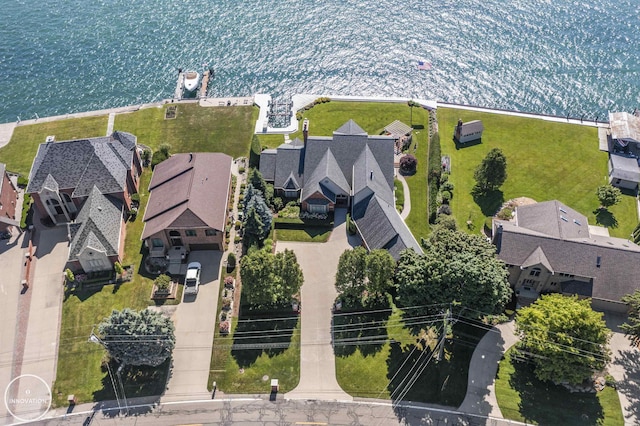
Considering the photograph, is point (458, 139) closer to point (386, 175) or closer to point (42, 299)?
point (386, 175)

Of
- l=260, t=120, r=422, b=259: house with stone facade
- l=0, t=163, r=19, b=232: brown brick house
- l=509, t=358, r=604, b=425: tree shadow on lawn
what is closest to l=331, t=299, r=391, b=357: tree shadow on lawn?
l=260, t=120, r=422, b=259: house with stone facade

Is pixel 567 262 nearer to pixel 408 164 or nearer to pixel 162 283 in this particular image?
pixel 408 164

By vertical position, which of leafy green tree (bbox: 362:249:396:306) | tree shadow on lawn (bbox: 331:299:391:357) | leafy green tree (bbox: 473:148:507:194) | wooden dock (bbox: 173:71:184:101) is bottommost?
tree shadow on lawn (bbox: 331:299:391:357)

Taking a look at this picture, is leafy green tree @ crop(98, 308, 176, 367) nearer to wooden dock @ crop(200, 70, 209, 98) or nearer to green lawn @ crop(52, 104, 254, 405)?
green lawn @ crop(52, 104, 254, 405)

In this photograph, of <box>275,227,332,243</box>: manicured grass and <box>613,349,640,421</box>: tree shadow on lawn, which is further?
<box>275,227,332,243</box>: manicured grass

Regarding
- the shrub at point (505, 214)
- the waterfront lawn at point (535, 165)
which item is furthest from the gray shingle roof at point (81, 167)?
the shrub at point (505, 214)

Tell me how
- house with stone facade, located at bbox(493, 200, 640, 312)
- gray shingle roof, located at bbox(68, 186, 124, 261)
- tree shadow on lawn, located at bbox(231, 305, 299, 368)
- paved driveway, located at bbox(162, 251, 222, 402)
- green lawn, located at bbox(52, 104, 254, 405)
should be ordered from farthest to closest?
gray shingle roof, located at bbox(68, 186, 124, 261) → house with stone facade, located at bbox(493, 200, 640, 312) → tree shadow on lawn, located at bbox(231, 305, 299, 368) → green lawn, located at bbox(52, 104, 254, 405) → paved driveway, located at bbox(162, 251, 222, 402)
